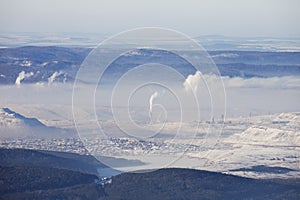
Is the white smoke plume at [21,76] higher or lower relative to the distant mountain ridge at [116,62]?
lower

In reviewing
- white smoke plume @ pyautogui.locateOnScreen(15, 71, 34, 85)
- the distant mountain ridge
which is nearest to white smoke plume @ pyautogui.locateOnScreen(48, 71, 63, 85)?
the distant mountain ridge

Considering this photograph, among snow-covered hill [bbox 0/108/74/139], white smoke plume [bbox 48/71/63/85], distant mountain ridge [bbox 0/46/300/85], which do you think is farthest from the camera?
distant mountain ridge [bbox 0/46/300/85]

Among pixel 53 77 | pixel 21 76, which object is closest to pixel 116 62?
pixel 53 77

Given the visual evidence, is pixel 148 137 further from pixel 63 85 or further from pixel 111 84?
pixel 63 85

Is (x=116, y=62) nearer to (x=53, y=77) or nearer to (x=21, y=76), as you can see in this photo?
(x=53, y=77)

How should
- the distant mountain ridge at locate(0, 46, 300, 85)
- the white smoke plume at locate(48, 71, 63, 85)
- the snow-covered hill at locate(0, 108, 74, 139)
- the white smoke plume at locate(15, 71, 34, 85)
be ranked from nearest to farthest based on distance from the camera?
1. the snow-covered hill at locate(0, 108, 74, 139)
2. the white smoke plume at locate(48, 71, 63, 85)
3. the white smoke plume at locate(15, 71, 34, 85)
4. the distant mountain ridge at locate(0, 46, 300, 85)

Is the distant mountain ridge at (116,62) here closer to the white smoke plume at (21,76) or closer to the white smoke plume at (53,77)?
the white smoke plume at (53,77)

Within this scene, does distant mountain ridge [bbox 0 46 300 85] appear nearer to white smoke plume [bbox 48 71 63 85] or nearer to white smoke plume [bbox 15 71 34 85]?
white smoke plume [bbox 48 71 63 85]

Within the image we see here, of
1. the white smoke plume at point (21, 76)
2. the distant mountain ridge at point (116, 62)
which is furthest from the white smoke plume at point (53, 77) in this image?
the white smoke plume at point (21, 76)
